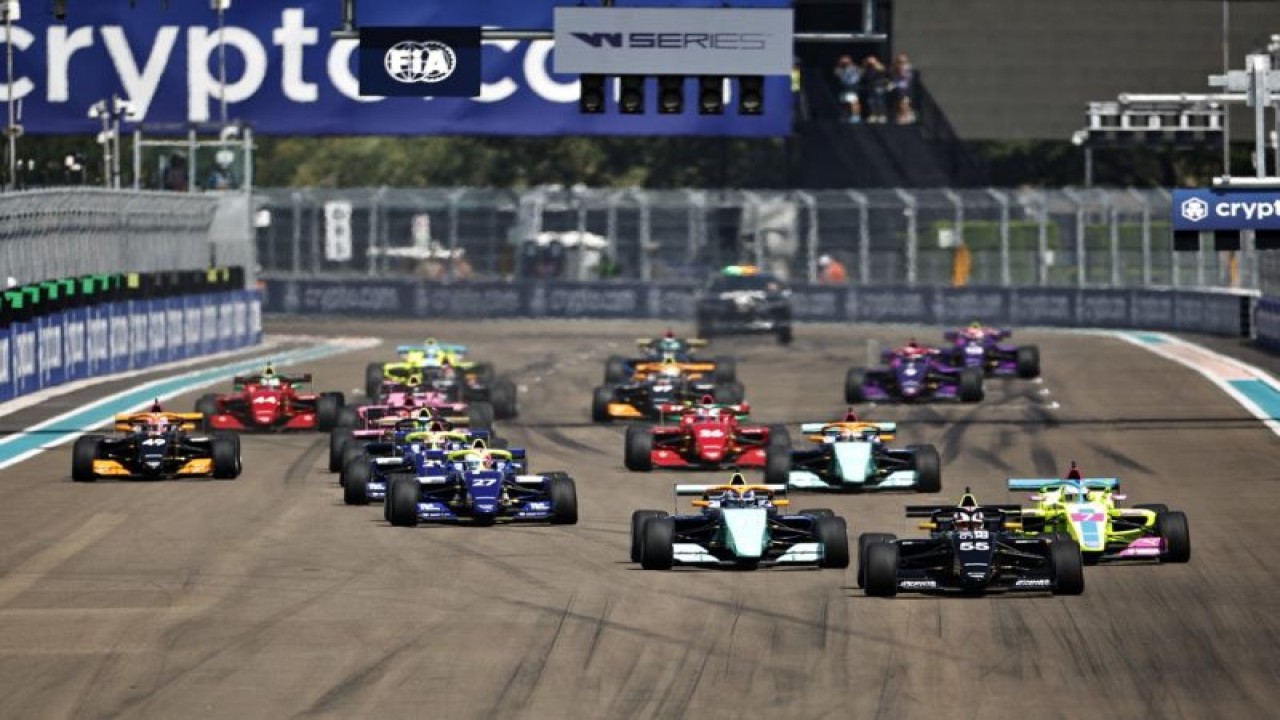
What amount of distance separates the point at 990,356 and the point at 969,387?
4386 mm

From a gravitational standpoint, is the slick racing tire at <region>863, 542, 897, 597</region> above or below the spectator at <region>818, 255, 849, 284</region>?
below

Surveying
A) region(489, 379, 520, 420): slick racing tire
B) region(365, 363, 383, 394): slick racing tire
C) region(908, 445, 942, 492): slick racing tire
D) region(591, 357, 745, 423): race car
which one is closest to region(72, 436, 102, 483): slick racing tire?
region(908, 445, 942, 492): slick racing tire

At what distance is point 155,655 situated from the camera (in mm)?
17609

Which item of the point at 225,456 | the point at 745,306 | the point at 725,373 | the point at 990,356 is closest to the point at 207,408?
the point at 225,456

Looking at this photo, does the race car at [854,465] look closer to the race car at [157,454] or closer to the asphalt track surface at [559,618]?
the asphalt track surface at [559,618]

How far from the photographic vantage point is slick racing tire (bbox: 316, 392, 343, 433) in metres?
34.5

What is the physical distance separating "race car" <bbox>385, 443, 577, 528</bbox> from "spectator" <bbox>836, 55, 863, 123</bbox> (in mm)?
Result: 49965

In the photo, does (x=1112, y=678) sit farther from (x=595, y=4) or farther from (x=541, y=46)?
(x=541, y=46)

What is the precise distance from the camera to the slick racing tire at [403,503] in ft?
80.8

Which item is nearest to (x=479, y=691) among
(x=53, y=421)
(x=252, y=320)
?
(x=53, y=421)

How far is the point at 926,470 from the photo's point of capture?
27.5 metres

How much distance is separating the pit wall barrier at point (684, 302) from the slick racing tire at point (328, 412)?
33197mm

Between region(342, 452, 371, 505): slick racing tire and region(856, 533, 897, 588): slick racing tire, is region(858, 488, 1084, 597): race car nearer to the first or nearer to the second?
region(856, 533, 897, 588): slick racing tire

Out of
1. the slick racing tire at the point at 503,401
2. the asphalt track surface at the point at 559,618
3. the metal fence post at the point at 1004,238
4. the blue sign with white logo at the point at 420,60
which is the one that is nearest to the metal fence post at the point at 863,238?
the metal fence post at the point at 1004,238
